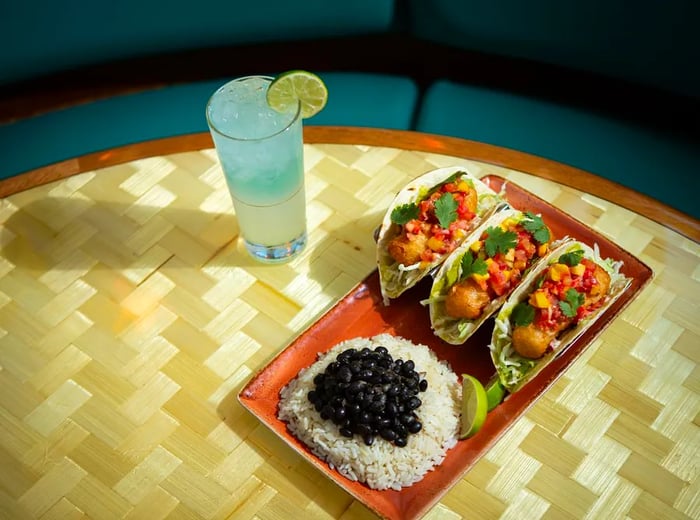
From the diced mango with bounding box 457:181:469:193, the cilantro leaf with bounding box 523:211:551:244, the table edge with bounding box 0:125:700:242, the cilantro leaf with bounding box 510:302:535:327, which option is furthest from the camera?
the table edge with bounding box 0:125:700:242

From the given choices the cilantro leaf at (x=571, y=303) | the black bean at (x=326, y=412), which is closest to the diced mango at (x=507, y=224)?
the cilantro leaf at (x=571, y=303)

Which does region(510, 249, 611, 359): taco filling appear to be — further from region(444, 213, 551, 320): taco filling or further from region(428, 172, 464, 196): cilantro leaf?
region(428, 172, 464, 196): cilantro leaf

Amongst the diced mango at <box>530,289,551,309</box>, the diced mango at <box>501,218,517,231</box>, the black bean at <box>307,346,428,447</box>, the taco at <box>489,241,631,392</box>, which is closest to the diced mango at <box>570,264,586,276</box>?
the taco at <box>489,241,631,392</box>

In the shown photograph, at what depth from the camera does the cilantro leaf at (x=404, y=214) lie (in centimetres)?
247

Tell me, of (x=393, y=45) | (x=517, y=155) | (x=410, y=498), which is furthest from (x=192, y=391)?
(x=393, y=45)

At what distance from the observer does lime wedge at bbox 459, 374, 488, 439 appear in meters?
2.11

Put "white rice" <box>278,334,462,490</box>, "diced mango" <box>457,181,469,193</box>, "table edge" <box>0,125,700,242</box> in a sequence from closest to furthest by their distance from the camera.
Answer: "white rice" <box>278,334,462,490</box> < "diced mango" <box>457,181,469,193</box> < "table edge" <box>0,125,700,242</box>

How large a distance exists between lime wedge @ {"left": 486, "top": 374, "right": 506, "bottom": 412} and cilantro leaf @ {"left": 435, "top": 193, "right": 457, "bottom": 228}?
53 cm

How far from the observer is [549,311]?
2.30 metres

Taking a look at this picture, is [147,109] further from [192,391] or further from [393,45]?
[192,391]

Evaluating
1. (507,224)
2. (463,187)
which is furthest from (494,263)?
(463,187)

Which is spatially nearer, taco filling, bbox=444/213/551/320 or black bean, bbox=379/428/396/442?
black bean, bbox=379/428/396/442

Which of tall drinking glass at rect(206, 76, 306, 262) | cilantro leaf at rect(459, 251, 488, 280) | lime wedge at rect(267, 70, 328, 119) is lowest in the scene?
cilantro leaf at rect(459, 251, 488, 280)

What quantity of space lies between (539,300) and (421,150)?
2.69 feet
